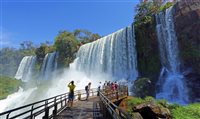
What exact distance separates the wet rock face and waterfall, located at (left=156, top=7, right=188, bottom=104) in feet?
2.71

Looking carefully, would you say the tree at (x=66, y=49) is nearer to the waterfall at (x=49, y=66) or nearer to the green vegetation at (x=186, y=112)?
the waterfall at (x=49, y=66)

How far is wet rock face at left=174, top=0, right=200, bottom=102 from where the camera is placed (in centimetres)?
3042

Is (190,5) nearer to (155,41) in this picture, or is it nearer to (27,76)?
(155,41)

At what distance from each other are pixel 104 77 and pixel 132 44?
8157mm

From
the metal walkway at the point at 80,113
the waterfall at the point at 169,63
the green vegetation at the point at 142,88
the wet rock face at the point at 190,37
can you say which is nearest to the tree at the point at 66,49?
the waterfall at the point at 169,63

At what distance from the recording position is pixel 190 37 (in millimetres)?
32062

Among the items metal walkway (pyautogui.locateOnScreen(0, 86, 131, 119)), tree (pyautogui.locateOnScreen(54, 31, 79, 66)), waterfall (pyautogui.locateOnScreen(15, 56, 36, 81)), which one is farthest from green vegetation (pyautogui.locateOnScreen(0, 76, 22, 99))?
metal walkway (pyautogui.locateOnScreen(0, 86, 131, 119))

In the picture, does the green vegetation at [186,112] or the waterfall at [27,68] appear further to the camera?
the waterfall at [27,68]

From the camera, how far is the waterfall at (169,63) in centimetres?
3017

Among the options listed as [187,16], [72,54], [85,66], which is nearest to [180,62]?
[187,16]

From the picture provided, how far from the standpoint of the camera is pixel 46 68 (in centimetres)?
6831

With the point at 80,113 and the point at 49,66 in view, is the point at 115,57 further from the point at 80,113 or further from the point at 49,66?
the point at 49,66

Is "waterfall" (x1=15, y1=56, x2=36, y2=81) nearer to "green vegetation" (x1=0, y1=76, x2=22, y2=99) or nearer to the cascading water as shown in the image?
"green vegetation" (x1=0, y1=76, x2=22, y2=99)

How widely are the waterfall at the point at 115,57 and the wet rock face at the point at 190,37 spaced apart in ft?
29.2
